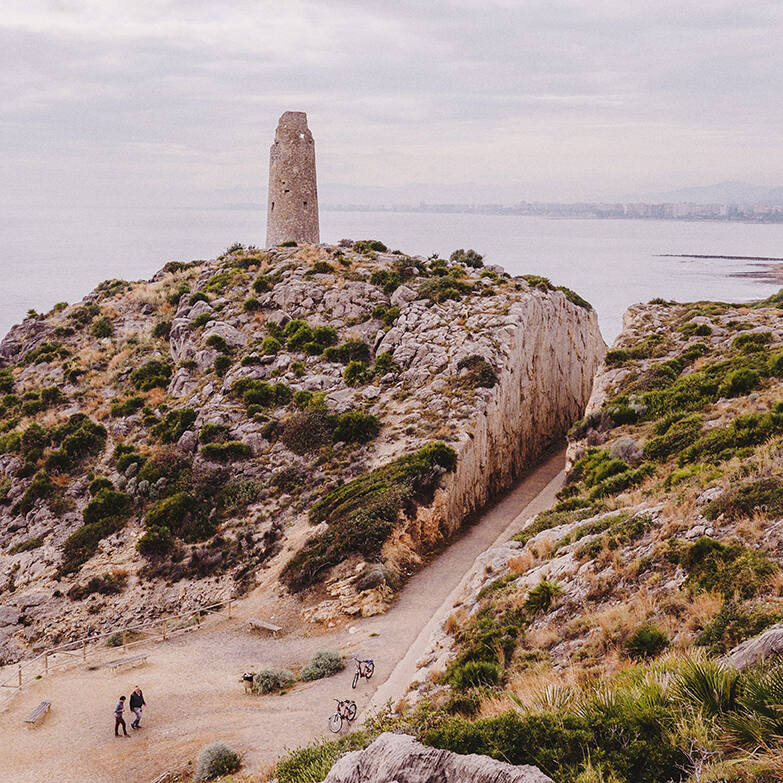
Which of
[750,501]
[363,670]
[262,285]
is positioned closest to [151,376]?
[262,285]

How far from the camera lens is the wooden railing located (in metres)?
22.2

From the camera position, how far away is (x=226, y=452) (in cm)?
3172

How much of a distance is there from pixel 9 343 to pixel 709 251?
509 feet

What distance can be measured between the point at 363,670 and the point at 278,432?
16.9m

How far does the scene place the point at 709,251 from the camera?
514ft

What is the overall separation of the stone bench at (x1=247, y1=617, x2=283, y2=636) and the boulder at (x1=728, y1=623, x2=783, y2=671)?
1674 centimetres

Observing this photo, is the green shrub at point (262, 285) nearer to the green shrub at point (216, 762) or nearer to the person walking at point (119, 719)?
the person walking at point (119, 719)

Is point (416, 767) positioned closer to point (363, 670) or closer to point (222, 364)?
point (363, 670)

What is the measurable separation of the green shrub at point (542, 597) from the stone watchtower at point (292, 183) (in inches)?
1661

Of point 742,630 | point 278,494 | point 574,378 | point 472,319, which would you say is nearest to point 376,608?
point 278,494

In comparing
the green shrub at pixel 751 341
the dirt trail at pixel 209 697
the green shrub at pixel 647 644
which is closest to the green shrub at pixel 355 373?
the dirt trail at pixel 209 697

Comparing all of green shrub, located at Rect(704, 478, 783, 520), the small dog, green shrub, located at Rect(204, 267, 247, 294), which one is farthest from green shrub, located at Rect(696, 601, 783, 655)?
green shrub, located at Rect(204, 267, 247, 294)

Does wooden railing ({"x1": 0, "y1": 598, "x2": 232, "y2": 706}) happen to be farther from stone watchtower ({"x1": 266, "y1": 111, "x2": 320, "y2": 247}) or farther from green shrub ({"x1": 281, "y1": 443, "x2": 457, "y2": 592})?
stone watchtower ({"x1": 266, "y1": 111, "x2": 320, "y2": 247})

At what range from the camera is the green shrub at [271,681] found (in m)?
17.7
